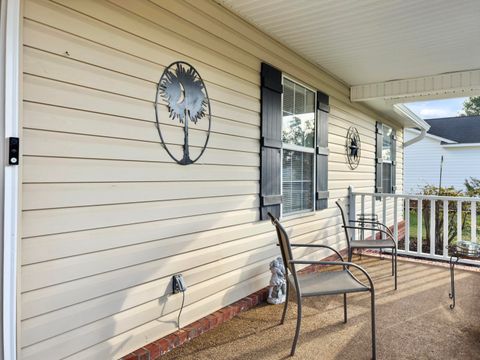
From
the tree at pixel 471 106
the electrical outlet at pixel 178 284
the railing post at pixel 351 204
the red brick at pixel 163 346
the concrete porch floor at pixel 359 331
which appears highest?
the tree at pixel 471 106

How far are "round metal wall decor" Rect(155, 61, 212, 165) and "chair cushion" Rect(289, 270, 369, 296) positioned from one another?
1213mm

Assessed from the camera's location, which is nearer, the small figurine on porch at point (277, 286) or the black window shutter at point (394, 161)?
the small figurine on porch at point (277, 286)

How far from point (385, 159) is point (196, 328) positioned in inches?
246

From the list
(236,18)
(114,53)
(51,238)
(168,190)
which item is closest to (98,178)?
(51,238)

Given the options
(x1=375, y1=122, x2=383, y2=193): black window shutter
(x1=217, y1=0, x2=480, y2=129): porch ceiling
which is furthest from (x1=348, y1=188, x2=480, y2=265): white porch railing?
(x1=217, y1=0, x2=480, y2=129): porch ceiling

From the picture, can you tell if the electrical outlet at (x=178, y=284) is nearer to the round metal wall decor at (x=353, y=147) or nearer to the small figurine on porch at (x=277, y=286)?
the small figurine on porch at (x=277, y=286)

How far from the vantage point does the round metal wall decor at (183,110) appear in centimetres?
227

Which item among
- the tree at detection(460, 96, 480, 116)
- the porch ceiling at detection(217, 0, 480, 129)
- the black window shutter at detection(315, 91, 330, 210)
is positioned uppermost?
the tree at detection(460, 96, 480, 116)

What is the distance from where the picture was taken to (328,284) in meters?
2.35

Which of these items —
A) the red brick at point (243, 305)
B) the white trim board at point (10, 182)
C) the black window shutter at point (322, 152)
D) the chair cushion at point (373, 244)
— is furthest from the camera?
the black window shutter at point (322, 152)

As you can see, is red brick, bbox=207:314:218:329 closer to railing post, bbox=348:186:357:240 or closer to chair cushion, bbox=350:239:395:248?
chair cushion, bbox=350:239:395:248

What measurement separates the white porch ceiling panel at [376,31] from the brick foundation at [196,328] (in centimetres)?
253

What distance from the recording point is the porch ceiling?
2793 mm

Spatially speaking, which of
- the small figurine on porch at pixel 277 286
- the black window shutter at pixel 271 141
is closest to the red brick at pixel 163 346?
the small figurine on porch at pixel 277 286
